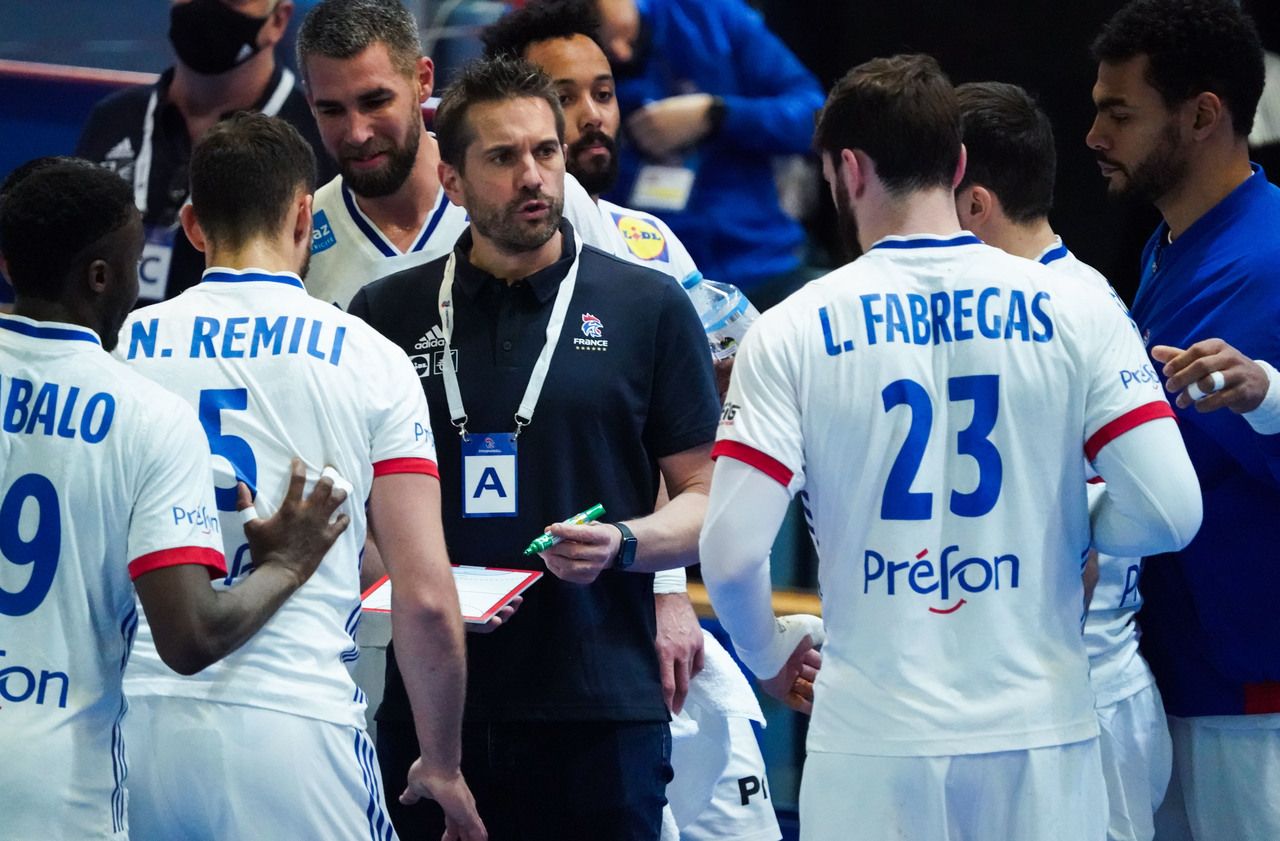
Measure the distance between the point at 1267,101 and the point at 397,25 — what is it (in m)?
3.17

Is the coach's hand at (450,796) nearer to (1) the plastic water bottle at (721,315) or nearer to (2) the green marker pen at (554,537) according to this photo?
(2) the green marker pen at (554,537)

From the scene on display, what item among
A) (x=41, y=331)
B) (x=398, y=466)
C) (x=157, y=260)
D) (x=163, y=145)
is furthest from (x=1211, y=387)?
(x=163, y=145)

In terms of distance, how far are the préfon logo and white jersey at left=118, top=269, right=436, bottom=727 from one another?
0.97 m

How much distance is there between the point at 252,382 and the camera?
10.2ft

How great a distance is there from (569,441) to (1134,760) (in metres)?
1.45

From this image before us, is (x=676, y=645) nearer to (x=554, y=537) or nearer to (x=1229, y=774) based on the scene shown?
(x=554, y=537)

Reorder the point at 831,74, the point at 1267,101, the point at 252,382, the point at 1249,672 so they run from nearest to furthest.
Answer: the point at 252,382 → the point at 1249,672 → the point at 1267,101 → the point at 831,74

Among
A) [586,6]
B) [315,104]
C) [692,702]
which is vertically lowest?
[692,702]

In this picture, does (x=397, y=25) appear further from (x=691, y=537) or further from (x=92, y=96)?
(x=92, y=96)

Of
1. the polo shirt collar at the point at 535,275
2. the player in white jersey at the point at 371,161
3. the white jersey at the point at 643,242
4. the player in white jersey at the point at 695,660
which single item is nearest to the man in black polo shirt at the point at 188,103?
the player in white jersey at the point at 695,660

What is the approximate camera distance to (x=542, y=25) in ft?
17.5

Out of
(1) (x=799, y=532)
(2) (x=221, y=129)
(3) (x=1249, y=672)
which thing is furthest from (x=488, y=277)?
(1) (x=799, y=532)

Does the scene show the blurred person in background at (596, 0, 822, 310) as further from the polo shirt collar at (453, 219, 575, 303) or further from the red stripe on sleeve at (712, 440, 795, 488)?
the red stripe on sleeve at (712, 440, 795, 488)

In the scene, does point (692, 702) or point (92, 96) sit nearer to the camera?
point (692, 702)
